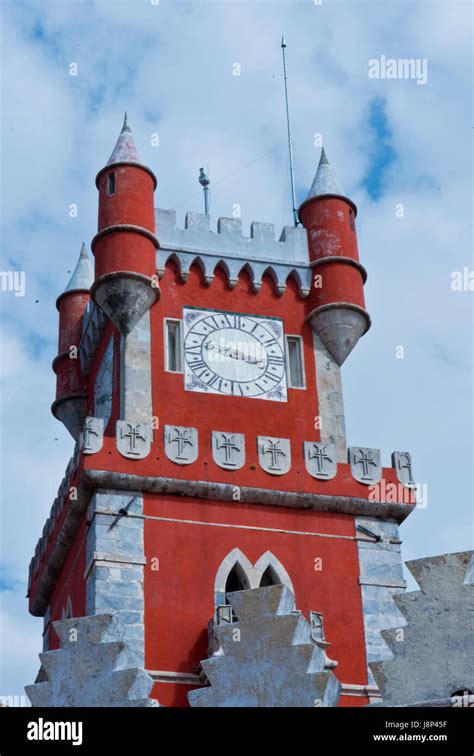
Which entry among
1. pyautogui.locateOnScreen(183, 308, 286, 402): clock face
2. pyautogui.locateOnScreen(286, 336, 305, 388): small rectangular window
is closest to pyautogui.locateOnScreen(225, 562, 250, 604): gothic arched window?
pyautogui.locateOnScreen(183, 308, 286, 402): clock face

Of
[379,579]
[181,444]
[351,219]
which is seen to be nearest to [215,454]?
[181,444]

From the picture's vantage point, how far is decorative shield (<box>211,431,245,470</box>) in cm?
2959

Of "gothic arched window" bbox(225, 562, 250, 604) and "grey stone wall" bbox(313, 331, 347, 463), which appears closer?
"gothic arched window" bbox(225, 562, 250, 604)

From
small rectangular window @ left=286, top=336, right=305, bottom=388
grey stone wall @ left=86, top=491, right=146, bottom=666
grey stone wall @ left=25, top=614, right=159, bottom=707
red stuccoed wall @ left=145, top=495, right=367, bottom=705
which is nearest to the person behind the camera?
grey stone wall @ left=25, top=614, right=159, bottom=707

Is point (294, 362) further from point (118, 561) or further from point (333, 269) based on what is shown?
point (118, 561)

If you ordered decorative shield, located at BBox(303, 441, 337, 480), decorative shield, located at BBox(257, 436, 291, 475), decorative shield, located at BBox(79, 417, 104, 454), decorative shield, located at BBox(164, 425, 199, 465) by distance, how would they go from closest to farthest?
decorative shield, located at BBox(79, 417, 104, 454) → decorative shield, located at BBox(164, 425, 199, 465) → decorative shield, located at BBox(257, 436, 291, 475) → decorative shield, located at BBox(303, 441, 337, 480)

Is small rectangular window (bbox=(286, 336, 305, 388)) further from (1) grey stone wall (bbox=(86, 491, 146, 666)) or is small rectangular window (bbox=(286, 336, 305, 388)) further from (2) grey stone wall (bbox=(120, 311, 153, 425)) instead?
(1) grey stone wall (bbox=(86, 491, 146, 666))

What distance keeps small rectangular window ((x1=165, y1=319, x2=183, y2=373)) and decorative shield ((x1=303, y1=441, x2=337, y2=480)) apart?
10.1 feet

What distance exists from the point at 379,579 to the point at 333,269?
7.15 metres

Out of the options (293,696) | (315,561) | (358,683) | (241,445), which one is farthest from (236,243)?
(293,696)

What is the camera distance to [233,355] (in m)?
31.8

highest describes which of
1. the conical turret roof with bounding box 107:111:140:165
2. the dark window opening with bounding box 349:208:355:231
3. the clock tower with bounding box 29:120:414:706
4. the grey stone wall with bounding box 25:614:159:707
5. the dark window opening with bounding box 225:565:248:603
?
the conical turret roof with bounding box 107:111:140:165
